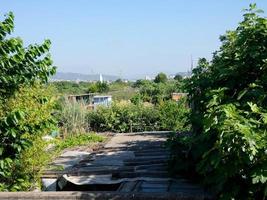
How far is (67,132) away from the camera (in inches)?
528

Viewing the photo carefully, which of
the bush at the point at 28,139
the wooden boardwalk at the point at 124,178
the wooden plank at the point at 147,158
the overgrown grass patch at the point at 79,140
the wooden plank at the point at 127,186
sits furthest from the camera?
the overgrown grass patch at the point at 79,140

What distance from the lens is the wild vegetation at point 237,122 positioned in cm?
322

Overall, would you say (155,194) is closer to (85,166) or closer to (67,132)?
(85,166)

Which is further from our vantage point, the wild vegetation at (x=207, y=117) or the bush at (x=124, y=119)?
the bush at (x=124, y=119)

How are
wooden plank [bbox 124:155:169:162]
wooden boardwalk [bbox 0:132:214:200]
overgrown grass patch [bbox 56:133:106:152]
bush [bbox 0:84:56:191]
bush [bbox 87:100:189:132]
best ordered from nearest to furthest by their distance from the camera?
wooden boardwalk [bbox 0:132:214:200] → bush [bbox 0:84:56:191] → wooden plank [bbox 124:155:169:162] → overgrown grass patch [bbox 56:133:106:152] → bush [bbox 87:100:189:132]

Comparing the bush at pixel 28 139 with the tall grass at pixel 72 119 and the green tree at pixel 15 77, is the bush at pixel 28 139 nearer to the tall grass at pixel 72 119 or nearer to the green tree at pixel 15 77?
the green tree at pixel 15 77

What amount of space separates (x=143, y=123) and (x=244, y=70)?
9870 mm

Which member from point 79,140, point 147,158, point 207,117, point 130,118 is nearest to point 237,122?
point 207,117

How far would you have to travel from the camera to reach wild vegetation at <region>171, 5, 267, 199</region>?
322 centimetres

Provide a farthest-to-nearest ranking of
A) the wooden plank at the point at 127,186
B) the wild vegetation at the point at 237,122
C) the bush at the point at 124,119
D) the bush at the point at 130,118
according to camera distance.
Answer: the bush at the point at 124,119 → the bush at the point at 130,118 → the wooden plank at the point at 127,186 → the wild vegetation at the point at 237,122

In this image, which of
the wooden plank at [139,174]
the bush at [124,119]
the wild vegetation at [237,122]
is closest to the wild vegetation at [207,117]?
the wild vegetation at [237,122]

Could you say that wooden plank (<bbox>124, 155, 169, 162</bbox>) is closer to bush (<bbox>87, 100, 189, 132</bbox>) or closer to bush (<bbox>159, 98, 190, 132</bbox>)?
bush (<bbox>159, 98, 190, 132</bbox>)

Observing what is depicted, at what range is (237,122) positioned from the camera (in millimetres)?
3303

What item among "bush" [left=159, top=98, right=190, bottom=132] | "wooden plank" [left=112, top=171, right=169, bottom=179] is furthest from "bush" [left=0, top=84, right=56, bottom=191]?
"bush" [left=159, top=98, right=190, bottom=132]
